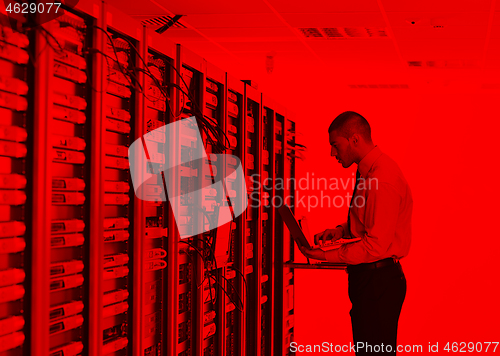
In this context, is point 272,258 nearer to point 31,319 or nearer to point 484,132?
point 31,319

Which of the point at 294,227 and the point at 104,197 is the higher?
the point at 104,197

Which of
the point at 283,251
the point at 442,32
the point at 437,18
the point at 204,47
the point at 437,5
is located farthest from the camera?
the point at 204,47

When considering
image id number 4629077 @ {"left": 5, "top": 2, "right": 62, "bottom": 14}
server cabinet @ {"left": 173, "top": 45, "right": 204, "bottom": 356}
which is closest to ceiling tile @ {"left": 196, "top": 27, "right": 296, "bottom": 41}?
server cabinet @ {"left": 173, "top": 45, "right": 204, "bottom": 356}

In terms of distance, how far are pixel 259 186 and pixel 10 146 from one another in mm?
2023

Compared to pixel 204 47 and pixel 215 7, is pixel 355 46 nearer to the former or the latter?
pixel 204 47

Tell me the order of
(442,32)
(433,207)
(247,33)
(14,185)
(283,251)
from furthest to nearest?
(433,207)
(283,251)
(247,33)
(442,32)
(14,185)

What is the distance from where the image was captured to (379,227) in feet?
8.15

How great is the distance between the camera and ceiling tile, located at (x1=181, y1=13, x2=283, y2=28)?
325 centimetres

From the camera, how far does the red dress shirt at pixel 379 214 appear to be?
2486 mm

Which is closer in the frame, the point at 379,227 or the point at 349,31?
the point at 379,227

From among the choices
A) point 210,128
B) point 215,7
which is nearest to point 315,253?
point 210,128

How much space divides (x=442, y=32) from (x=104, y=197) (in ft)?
8.78

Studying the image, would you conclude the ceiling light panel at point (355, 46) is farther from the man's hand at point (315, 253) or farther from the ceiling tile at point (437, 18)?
the man's hand at point (315, 253)

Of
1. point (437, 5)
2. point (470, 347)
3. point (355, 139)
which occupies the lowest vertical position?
point (470, 347)
